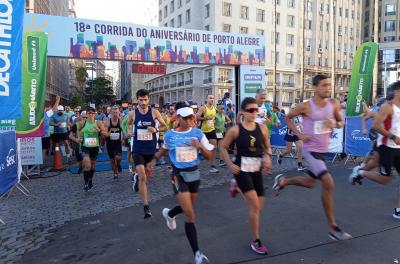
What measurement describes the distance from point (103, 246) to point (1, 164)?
10.2 feet

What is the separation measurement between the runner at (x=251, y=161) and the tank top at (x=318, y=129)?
0.73 meters

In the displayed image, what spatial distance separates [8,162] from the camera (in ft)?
24.2

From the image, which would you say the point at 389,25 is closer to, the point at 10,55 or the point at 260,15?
the point at 260,15

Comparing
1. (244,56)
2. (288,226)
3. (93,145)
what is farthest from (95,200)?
(244,56)

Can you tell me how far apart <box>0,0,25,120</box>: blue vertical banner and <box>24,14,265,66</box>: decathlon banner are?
569 centimetres

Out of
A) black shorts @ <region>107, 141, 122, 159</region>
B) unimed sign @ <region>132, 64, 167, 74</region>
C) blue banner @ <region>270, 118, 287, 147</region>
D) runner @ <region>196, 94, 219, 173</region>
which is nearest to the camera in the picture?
black shorts @ <region>107, 141, 122, 159</region>

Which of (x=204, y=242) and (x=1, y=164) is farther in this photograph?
(x=1, y=164)

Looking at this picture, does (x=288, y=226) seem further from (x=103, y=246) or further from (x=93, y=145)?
(x=93, y=145)

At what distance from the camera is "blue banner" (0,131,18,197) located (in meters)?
6.93

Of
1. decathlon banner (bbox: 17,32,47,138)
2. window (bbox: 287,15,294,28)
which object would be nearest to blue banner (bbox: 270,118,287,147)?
decathlon banner (bbox: 17,32,47,138)

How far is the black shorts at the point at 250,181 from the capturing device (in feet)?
14.7

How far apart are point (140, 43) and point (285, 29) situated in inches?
2145

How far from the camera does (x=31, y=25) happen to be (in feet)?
40.5

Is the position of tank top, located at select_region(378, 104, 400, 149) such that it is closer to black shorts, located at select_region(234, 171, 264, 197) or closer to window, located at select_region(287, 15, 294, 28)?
black shorts, located at select_region(234, 171, 264, 197)
